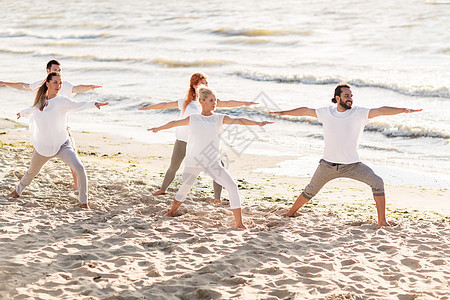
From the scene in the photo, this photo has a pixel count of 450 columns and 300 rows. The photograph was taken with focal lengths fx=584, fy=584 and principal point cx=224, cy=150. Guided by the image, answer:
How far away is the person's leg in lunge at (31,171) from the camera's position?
7.25 meters

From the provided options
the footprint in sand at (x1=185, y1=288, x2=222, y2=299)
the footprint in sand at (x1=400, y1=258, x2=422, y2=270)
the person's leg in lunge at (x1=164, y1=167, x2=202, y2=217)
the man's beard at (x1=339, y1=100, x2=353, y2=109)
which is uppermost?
the man's beard at (x1=339, y1=100, x2=353, y2=109)

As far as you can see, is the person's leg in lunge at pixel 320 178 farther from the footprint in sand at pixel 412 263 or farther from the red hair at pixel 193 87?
the red hair at pixel 193 87

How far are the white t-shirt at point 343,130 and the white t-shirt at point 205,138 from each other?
1.21 m

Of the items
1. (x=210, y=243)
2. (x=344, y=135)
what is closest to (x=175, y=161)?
(x=210, y=243)

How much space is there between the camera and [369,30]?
3209 cm

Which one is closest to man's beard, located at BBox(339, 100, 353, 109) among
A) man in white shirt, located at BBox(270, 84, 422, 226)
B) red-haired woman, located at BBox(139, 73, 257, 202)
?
man in white shirt, located at BBox(270, 84, 422, 226)

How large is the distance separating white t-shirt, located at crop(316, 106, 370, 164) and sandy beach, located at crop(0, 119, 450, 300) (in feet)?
2.99

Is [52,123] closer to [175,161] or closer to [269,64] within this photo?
[175,161]

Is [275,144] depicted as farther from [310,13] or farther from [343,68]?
[310,13]

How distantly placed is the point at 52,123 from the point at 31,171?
763mm

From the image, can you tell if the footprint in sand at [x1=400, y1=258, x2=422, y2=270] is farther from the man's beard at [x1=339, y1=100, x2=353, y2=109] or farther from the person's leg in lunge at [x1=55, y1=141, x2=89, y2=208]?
the person's leg in lunge at [x1=55, y1=141, x2=89, y2=208]

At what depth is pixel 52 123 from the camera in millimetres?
7082

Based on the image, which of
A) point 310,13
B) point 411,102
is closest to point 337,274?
point 411,102

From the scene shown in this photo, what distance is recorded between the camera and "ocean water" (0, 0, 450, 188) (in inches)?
530
